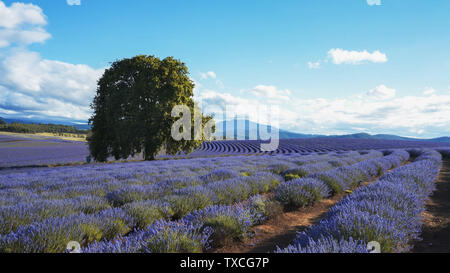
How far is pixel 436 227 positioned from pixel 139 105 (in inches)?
581

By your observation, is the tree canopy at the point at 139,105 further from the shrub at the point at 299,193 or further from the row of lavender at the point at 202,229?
the row of lavender at the point at 202,229

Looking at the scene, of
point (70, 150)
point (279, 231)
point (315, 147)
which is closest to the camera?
point (279, 231)

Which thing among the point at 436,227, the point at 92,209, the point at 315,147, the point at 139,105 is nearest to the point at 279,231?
the point at 436,227

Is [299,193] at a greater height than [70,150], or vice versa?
[299,193]

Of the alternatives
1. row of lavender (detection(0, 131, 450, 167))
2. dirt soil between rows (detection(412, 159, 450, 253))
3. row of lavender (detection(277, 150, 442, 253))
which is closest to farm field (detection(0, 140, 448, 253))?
row of lavender (detection(277, 150, 442, 253))

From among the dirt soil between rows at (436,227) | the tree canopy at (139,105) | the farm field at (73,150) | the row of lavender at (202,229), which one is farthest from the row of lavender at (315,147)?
the row of lavender at (202,229)

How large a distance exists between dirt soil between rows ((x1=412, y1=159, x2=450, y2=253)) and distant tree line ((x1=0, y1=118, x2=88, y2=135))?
90.9 metres

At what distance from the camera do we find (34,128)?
247ft

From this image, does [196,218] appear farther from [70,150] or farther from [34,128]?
[34,128]

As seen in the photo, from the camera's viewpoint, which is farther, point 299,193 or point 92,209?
point 299,193

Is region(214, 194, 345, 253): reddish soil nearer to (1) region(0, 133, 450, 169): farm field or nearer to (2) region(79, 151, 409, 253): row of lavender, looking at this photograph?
(2) region(79, 151, 409, 253): row of lavender

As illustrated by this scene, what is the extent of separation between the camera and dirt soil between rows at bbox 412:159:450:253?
9.18 feet

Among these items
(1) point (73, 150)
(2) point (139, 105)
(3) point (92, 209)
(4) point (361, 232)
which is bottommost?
(1) point (73, 150)

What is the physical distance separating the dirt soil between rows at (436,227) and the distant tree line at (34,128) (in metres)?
90.9
